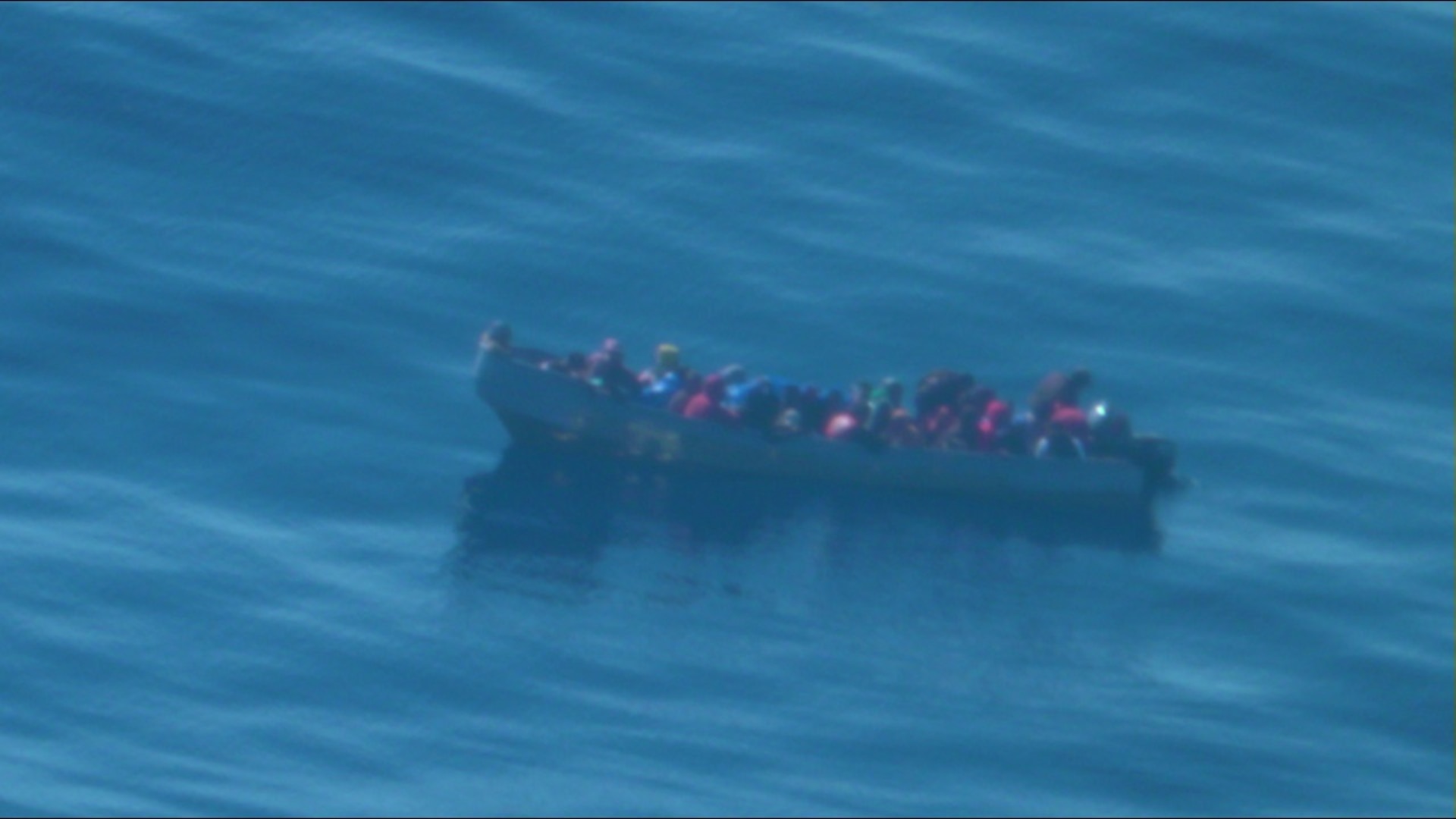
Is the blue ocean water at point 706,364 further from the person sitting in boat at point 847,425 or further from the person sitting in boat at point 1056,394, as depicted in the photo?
the person sitting in boat at point 1056,394

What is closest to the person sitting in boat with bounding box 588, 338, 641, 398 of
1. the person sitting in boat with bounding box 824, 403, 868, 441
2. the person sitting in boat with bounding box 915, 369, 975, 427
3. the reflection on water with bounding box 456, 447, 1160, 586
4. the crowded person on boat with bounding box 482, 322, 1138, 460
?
the crowded person on boat with bounding box 482, 322, 1138, 460

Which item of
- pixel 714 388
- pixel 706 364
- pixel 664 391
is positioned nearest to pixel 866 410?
pixel 714 388

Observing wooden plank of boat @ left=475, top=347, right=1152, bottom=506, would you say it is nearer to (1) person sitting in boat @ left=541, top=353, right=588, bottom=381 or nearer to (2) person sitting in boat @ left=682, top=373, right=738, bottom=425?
(2) person sitting in boat @ left=682, top=373, right=738, bottom=425

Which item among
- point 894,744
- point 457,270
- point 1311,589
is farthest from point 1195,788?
point 457,270

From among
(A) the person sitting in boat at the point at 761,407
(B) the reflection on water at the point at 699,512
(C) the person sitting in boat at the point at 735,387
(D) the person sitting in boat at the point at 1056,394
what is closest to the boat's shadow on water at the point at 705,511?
(B) the reflection on water at the point at 699,512

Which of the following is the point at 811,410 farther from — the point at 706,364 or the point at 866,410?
the point at 706,364

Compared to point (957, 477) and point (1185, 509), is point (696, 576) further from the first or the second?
point (1185, 509)
